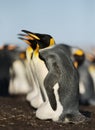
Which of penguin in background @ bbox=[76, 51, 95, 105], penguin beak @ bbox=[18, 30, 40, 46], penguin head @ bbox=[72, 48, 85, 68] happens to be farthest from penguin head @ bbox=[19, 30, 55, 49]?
penguin in background @ bbox=[76, 51, 95, 105]

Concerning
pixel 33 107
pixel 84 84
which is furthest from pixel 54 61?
pixel 84 84

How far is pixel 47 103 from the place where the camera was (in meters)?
8.18

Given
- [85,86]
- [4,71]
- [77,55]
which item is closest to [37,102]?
[77,55]

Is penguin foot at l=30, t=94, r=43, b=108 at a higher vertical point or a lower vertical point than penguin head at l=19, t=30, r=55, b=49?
lower

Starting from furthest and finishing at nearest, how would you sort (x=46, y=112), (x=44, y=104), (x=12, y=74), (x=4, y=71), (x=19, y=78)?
(x=19, y=78) < (x=12, y=74) < (x=4, y=71) < (x=44, y=104) < (x=46, y=112)

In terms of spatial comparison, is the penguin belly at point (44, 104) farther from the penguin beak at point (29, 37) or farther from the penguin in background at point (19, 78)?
the penguin in background at point (19, 78)

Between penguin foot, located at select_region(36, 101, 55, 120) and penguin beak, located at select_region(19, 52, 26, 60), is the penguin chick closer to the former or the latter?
penguin foot, located at select_region(36, 101, 55, 120)

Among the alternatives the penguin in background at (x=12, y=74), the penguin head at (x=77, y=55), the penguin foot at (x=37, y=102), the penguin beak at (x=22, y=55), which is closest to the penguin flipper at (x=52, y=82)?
the penguin foot at (x=37, y=102)

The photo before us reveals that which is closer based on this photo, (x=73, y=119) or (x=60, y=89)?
(x=73, y=119)

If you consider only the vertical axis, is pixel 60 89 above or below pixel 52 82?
below

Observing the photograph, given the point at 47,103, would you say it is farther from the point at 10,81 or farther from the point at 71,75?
the point at 10,81

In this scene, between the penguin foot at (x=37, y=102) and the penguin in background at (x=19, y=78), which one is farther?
the penguin in background at (x=19, y=78)

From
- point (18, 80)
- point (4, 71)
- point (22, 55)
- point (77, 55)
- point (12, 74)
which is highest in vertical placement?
point (77, 55)

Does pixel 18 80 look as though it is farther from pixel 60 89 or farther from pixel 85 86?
pixel 60 89
